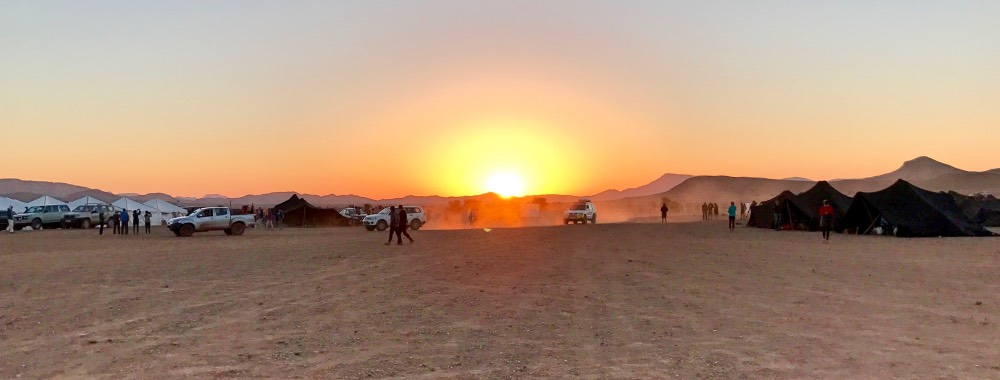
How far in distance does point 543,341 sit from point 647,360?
4.84 feet

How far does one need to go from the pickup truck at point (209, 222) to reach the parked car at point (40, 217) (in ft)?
59.3

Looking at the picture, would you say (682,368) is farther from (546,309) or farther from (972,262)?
(972,262)

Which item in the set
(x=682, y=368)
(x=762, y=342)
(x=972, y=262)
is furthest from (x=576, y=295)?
(x=972, y=262)

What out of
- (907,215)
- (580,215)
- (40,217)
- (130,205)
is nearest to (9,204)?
(130,205)

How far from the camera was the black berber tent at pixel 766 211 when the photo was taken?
40719 mm

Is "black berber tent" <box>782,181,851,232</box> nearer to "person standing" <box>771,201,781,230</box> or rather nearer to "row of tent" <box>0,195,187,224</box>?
"person standing" <box>771,201,781,230</box>

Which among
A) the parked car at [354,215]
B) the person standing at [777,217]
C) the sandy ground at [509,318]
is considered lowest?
the sandy ground at [509,318]

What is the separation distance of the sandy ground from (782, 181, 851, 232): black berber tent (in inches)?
697

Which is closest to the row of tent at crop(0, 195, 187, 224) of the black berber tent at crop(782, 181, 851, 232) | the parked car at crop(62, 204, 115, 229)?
the parked car at crop(62, 204, 115, 229)

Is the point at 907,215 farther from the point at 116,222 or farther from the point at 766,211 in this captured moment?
the point at 116,222

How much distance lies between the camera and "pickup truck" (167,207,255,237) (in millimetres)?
38469

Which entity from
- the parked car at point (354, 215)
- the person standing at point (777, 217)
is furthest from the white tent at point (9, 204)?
the person standing at point (777, 217)

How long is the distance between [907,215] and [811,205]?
6.93 m

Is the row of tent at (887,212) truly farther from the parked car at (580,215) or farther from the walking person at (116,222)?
Answer: the walking person at (116,222)
